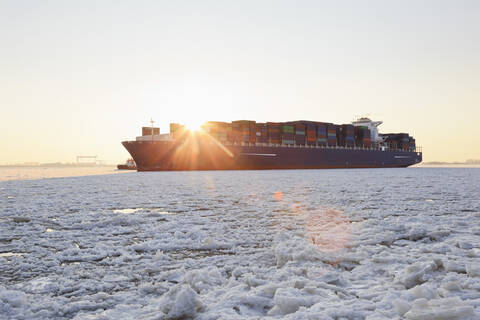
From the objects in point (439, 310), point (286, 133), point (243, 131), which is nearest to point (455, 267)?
point (439, 310)

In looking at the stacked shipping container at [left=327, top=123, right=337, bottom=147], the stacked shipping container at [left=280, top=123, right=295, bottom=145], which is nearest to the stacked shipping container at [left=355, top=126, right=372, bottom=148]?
the stacked shipping container at [left=327, top=123, right=337, bottom=147]

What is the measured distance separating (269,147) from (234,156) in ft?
20.9

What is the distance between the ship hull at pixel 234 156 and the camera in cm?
4041

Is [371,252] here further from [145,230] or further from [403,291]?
[145,230]

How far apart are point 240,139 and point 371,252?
41740mm

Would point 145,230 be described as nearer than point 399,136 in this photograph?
Yes

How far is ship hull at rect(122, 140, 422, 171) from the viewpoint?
40.4 meters

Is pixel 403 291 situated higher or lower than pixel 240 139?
lower

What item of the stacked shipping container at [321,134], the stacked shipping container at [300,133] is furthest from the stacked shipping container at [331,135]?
the stacked shipping container at [300,133]

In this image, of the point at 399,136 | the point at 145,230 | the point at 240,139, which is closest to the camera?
the point at 145,230

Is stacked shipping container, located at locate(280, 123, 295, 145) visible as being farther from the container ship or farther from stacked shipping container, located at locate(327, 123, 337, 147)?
stacked shipping container, located at locate(327, 123, 337, 147)

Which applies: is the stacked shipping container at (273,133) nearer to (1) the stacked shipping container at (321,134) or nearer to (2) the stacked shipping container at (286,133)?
(2) the stacked shipping container at (286,133)

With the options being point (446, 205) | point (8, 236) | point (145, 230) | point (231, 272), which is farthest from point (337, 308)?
point (446, 205)

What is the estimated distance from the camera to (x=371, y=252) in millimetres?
4457
